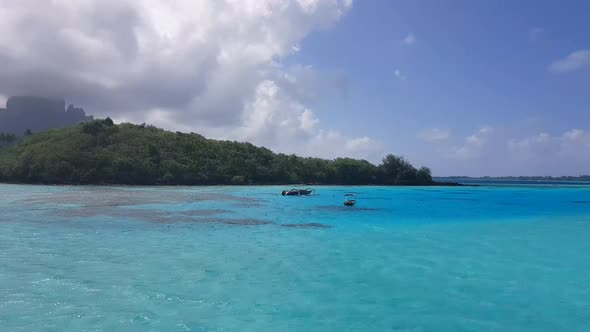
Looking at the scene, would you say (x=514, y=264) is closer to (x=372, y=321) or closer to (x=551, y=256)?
(x=551, y=256)

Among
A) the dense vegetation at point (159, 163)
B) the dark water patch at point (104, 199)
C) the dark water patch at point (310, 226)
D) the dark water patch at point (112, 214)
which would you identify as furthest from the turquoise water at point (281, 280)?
the dense vegetation at point (159, 163)

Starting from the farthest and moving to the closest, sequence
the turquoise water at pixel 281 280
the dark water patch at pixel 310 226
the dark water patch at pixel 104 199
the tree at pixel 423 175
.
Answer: the tree at pixel 423 175 < the dark water patch at pixel 104 199 < the dark water patch at pixel 310 226 < the turquoise water at pixel 281 280

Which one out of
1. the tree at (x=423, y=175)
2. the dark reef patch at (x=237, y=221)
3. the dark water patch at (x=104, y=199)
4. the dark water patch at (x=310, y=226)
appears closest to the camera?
the dark water patch at (x=310, y=226)

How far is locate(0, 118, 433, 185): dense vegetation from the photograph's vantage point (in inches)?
2913

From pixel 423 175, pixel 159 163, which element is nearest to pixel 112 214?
pixel 159 163

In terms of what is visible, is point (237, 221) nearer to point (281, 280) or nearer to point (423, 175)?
point (281, 280)

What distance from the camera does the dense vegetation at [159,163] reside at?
7400 cm

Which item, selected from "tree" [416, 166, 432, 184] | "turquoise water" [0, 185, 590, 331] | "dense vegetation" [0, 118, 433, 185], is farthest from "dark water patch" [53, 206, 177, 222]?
"tree" [416, 166, 432, 184]

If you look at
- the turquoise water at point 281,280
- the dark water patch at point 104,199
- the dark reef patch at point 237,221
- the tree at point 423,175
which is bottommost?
the turquoise water at point 281,280

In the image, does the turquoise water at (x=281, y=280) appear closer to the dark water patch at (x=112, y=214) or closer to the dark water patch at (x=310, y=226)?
the dark water patch at (x=310, y=226)

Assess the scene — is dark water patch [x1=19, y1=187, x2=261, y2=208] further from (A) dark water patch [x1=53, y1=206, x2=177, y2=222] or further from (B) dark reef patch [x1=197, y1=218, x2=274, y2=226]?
(B) dark reef patch [x1=197, y1=218, x2=274, y2=226]

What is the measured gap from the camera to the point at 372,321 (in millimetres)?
7883

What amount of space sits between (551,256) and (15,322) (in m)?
17.6

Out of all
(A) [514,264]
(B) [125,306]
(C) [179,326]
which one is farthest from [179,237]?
(A) [514,264]
